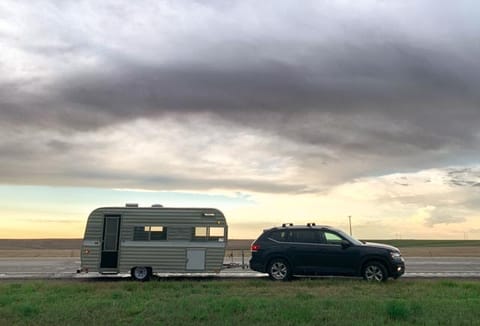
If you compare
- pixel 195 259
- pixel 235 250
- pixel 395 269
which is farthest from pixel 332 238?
pixel 235 250

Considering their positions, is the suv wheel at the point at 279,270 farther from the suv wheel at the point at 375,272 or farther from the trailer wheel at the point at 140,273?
the trailer wheel at the point at 140,273

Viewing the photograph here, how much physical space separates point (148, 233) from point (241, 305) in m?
8.45

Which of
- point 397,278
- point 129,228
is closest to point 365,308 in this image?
point 397,278

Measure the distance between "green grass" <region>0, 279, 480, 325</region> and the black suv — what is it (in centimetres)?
181

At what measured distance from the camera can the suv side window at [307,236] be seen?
59.1 ft

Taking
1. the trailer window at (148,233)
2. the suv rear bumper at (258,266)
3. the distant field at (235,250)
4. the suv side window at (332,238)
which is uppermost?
the distant field at (235,250)

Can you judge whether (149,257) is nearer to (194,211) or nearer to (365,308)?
(194,211)

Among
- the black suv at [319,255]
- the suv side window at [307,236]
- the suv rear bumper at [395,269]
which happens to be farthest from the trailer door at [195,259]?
the suv rear bumper at [395,269]

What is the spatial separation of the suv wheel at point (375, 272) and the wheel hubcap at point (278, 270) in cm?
249

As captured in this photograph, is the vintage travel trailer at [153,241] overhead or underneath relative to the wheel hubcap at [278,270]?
overhead

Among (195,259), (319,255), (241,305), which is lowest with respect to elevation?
(241,305)

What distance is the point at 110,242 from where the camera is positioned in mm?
18906

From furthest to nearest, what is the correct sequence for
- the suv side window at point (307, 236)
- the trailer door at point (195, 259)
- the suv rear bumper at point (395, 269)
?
the trailer door at point (195, 259)
the suv side window at point (307, 236)
the suv rear bumper at point (395, 269)

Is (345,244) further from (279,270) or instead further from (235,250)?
(235,250)
